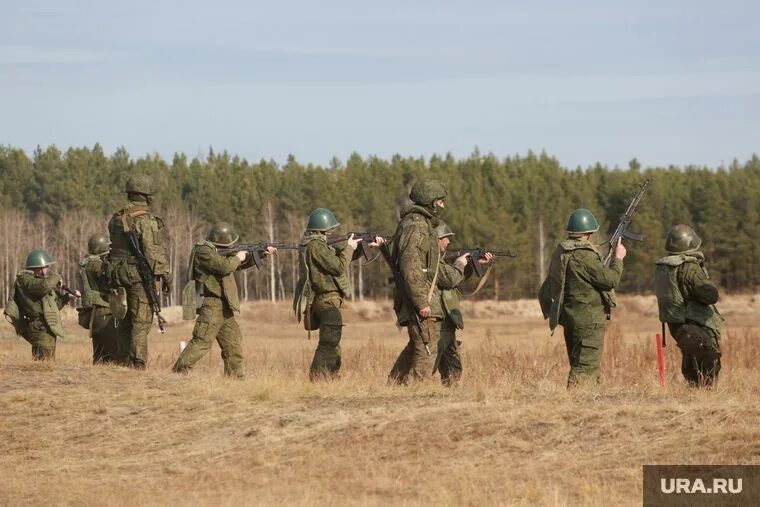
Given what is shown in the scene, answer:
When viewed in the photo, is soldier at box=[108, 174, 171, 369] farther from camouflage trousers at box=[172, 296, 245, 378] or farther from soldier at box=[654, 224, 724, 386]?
soldier at box=[654, 224, 724, 386]

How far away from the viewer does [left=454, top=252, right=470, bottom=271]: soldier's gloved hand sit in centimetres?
1615

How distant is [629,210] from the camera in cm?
1606

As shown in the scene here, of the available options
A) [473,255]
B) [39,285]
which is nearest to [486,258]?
[473,255]

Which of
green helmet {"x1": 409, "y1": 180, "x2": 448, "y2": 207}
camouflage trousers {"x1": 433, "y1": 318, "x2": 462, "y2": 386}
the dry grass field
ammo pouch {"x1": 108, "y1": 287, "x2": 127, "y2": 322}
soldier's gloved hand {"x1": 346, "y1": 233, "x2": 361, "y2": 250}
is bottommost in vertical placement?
the dry grass field

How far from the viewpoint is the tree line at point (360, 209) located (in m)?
89.1

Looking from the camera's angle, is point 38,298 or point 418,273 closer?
point 418,273

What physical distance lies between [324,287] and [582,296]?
3.08 meters

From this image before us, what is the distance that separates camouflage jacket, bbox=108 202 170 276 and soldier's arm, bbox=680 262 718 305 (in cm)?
598

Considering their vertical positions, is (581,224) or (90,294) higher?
(581,224)

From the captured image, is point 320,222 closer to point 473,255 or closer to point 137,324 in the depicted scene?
point 473,255

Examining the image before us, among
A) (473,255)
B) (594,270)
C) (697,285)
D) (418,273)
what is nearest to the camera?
(594,270)

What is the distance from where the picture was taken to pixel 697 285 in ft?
48.9

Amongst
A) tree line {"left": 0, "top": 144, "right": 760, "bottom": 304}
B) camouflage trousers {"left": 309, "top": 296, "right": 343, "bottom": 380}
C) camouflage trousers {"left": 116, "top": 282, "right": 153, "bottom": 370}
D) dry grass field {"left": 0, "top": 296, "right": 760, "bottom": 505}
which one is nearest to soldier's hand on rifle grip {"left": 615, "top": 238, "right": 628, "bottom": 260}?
dry grass field {"left": 0, "top": 296, "right": 760, "bottom": 505}

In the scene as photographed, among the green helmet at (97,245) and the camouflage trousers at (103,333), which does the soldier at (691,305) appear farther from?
the green helmet at (97,245)
